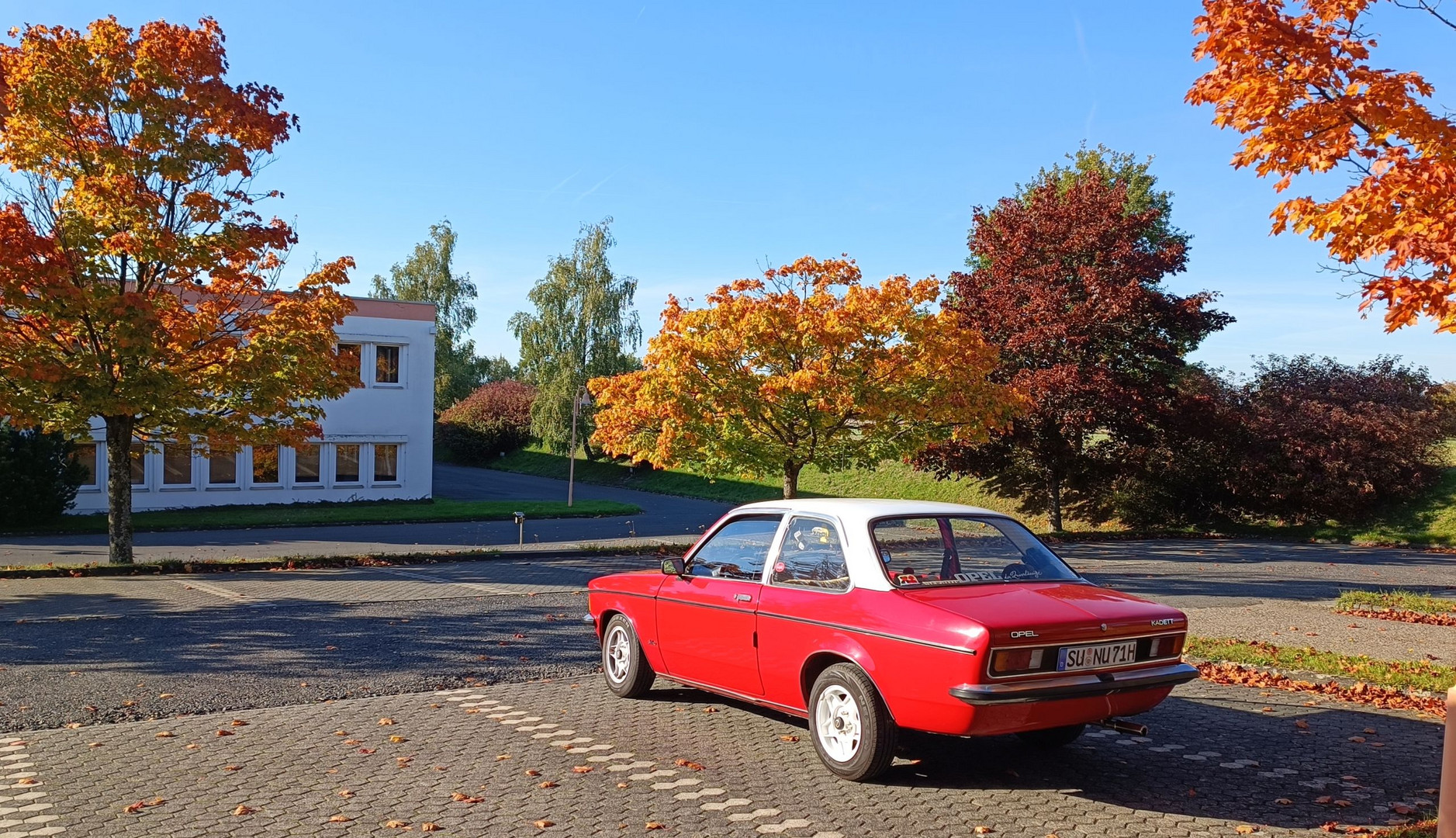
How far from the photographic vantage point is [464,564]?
1917 centimetres

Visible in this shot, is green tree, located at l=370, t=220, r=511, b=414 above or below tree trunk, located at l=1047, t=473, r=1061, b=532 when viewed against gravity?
above

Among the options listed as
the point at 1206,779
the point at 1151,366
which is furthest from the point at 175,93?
the point at 1151,366

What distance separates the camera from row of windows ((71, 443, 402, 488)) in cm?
3166

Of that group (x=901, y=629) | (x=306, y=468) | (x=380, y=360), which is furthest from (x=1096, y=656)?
(x=380, y=360)

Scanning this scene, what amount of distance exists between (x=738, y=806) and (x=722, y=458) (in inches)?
604

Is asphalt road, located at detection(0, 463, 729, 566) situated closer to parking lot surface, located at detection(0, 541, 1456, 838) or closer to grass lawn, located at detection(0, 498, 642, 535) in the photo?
grass lawn, located at detection(0, 498, 642, 535)

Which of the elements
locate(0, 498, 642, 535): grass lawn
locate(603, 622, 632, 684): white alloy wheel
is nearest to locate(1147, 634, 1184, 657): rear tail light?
locate(603, 622, 632, 684): white alloy wheel

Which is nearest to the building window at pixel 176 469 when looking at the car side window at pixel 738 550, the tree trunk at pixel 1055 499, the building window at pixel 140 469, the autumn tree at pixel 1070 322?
the building window at pixel 140 469

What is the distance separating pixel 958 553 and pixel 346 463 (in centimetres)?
3218

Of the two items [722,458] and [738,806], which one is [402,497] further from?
[738,806]

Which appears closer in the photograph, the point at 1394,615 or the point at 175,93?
the point at 1394,615

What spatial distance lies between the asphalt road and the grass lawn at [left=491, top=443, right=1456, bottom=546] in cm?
364

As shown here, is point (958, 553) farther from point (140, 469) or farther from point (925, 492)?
point (925, 492)

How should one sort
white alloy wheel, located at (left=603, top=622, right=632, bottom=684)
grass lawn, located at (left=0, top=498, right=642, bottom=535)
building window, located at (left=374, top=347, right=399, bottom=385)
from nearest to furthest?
1. white alloy wheel, located at (left=603, top=622, right=632, bottom=684)
2. grass lawn, located at (left=0, top=498, right=642, bottom=535)
3. building window, located at (left=374, top=347, right=399, bottom=385)
